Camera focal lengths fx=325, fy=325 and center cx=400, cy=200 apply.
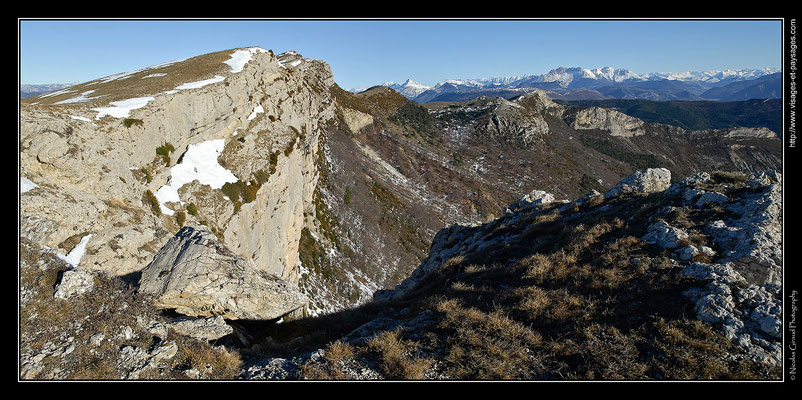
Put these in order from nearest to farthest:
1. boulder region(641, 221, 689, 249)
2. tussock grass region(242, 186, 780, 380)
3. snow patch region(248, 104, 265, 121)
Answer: tussock grass region(242, 186, 780, 380)
boulder region(641, 221, 689, 249)
snow patch region(248, 104, 265, 121)

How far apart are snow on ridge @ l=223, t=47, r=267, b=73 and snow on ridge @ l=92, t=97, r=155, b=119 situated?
12.8 m

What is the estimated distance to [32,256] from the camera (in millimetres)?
10375

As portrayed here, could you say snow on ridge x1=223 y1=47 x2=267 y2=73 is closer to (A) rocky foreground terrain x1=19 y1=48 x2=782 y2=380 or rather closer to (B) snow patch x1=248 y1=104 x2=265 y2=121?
(A) rocky foreground terrain x1=19 y1=48 x2=782 y2=380

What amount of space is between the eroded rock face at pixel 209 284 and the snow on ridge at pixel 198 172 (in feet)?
35.7

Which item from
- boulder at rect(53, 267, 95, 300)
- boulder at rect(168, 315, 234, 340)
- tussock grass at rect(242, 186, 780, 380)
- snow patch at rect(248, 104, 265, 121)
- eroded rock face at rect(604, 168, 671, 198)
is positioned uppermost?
snow patch at rect(248, 104, 265, 121)

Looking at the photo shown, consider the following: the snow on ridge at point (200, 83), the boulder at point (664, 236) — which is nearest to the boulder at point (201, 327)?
the boulder at point (664, 236)

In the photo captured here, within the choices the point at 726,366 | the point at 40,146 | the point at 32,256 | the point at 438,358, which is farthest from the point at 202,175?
the point at 726,366

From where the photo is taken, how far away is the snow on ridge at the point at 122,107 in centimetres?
2058

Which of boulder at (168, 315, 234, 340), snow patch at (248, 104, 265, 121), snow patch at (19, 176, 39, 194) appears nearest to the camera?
boulder at (168, 315, 234, 340)

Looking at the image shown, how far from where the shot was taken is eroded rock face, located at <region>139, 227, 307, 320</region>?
11359 millimetres

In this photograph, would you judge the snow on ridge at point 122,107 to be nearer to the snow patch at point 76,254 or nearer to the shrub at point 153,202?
the shrub at point 153,202

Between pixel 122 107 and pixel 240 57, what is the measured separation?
2194cm

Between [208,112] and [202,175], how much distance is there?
5989 millimetres

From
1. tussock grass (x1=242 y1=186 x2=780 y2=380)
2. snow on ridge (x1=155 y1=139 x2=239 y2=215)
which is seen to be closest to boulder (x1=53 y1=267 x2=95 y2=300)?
tussock grass (x1=242 y1=186 x2=780 y2=380)
